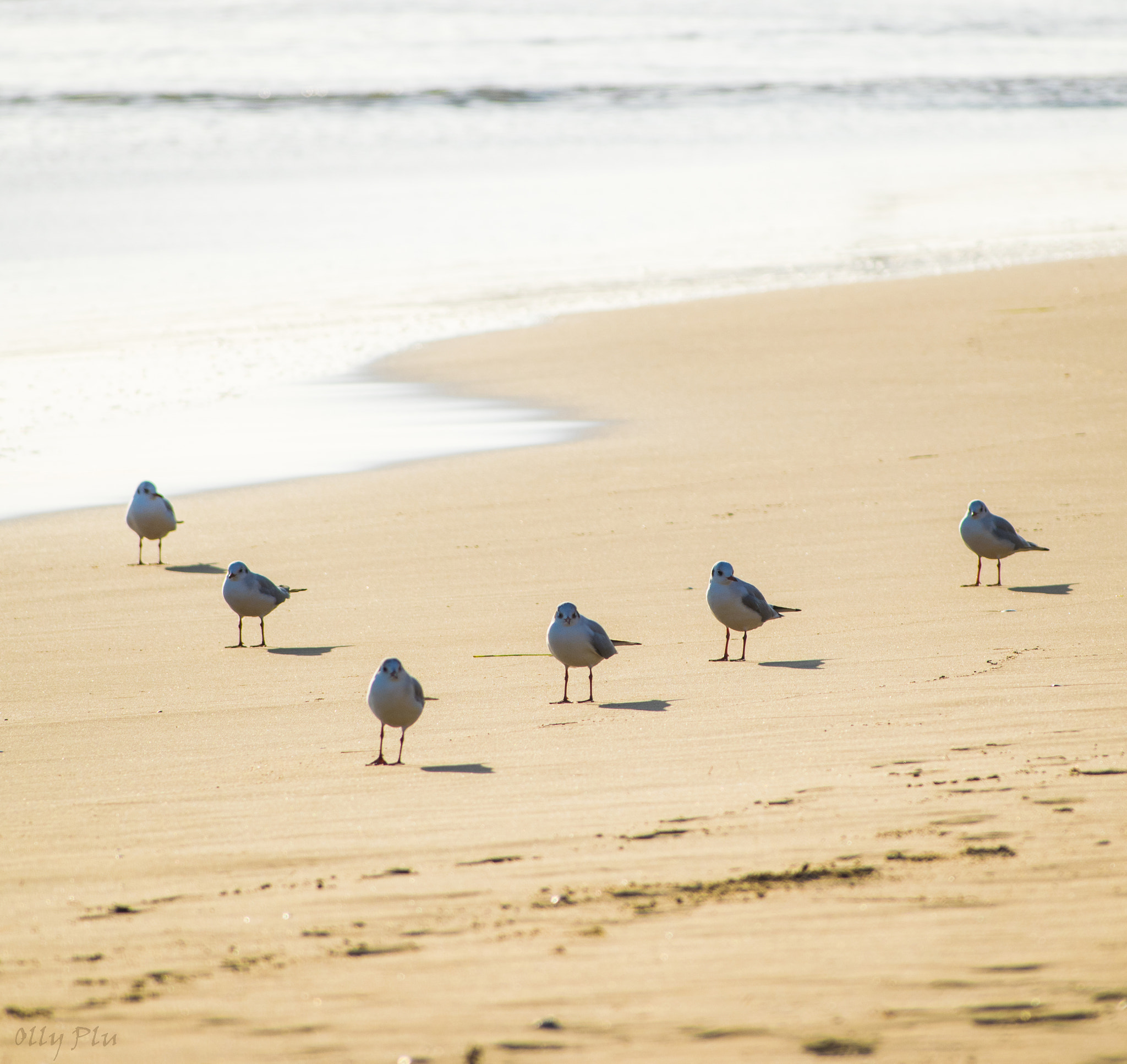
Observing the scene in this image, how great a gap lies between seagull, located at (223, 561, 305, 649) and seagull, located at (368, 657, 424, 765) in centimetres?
272

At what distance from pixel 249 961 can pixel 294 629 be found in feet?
17.7

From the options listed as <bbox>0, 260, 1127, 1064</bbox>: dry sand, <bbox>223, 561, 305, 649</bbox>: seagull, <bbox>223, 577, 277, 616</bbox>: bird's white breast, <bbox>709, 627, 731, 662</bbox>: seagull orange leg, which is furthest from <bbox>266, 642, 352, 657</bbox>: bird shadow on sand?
<bbox>709, 627, 731, 662</bbox>: seagull orange leg

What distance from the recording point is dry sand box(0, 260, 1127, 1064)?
450 centimetres

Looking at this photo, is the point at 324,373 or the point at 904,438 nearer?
the point at 904,438

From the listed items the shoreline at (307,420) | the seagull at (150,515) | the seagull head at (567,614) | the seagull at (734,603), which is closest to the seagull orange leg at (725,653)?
the seagull at (734,603)

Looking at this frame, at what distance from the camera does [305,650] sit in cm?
963

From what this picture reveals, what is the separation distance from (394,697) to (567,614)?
132 centimetres

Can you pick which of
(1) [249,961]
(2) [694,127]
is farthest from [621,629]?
(2) [694,127]

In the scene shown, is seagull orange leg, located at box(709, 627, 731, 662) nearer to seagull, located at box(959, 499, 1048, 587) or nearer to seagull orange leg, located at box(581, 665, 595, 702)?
seagull orange leg, located at box(581, 665, 595, 702)

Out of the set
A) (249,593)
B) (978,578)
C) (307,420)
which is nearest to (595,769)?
(249,593)

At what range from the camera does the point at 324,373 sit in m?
18.7

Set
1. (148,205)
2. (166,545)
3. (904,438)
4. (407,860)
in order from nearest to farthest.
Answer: (407,860) → (166,545) → (904,438) → (148,205)

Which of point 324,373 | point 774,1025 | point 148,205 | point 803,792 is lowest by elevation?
point 774,1025

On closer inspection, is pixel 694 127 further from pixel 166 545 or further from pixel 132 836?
pixel 132 836
